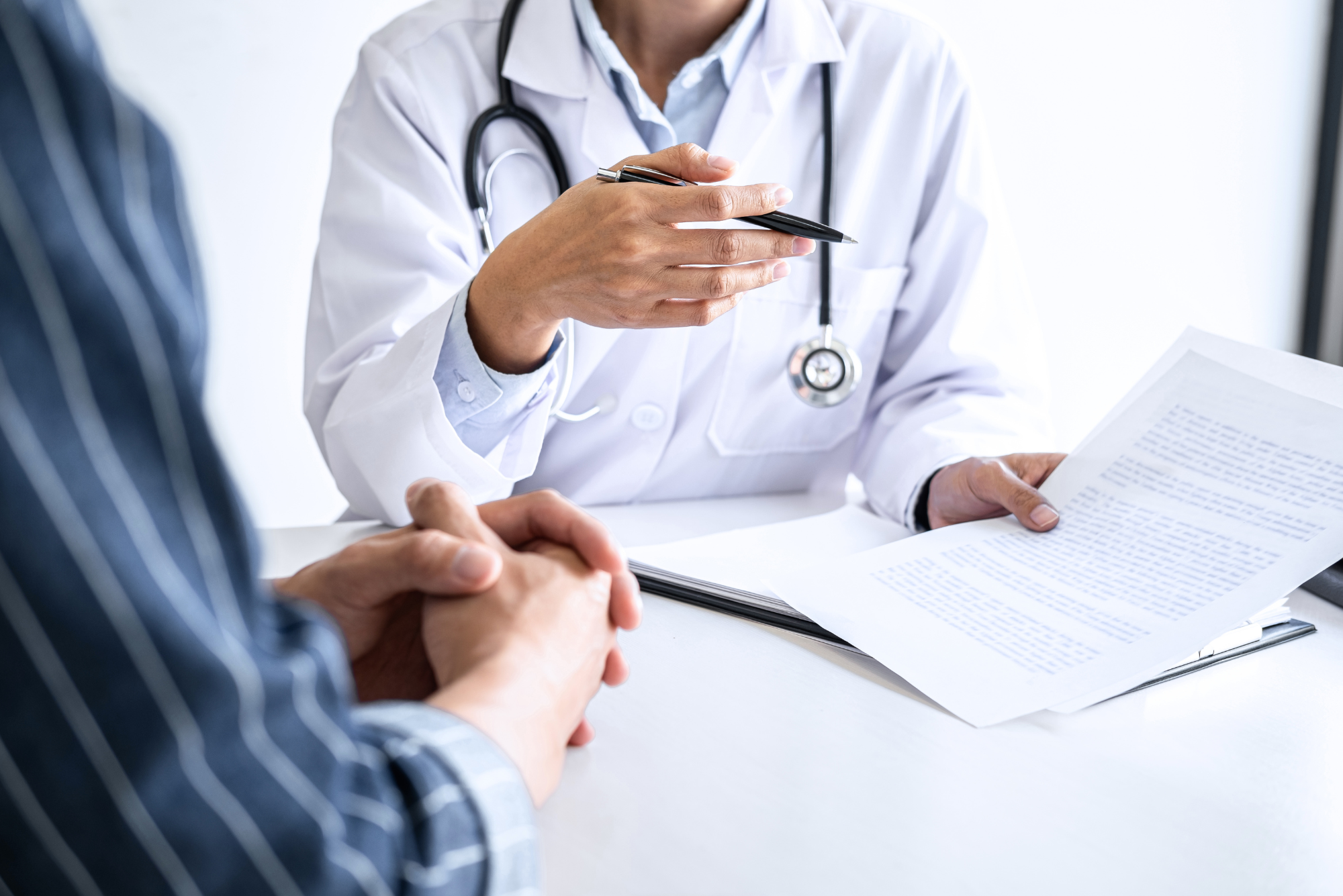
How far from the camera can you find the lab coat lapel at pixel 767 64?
1.06 m

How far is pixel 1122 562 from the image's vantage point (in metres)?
0.71

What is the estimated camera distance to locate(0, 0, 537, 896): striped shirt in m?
0.26

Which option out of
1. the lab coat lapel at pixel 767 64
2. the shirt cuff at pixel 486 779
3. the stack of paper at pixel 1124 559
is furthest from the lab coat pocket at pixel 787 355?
the shirt cuff at pixel 486 779

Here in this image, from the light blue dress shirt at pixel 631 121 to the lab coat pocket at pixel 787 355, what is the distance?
0.21 metres

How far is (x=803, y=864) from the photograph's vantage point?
1.42ft

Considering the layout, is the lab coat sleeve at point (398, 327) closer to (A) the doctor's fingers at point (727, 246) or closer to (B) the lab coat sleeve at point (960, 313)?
(A) the doctor's fingers at point (727, 246)

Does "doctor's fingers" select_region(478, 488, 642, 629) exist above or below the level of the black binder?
above

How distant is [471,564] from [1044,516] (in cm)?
52

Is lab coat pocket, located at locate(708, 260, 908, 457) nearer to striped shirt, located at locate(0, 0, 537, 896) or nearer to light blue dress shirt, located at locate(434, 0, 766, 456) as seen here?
light blue dress shirt, located at locate(434, 0, 766, 456)

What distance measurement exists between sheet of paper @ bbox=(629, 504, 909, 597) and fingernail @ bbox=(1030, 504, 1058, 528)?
15 centimetres

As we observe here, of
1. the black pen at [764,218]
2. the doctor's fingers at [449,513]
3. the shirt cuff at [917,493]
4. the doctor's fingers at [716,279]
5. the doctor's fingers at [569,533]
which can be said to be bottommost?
the shirt cuff at [917,493]

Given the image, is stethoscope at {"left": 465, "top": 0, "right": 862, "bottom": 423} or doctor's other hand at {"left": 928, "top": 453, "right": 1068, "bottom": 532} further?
stethoscope at {"left": 465, "top": 0, "right": 862, "bottom": 423}

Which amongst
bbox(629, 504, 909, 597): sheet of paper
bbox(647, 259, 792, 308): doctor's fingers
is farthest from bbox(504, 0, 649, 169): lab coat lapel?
bbox(629, 504, 909, 597): sheet of paper

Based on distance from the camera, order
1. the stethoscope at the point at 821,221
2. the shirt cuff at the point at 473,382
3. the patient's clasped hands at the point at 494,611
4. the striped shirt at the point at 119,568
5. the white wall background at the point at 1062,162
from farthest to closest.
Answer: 1. the white wall background at the point at 1062,162
2. the stethoscope at the point at 821,221
3. the shirt cuff at the point at 473,382
4. the patient's clasped hands at the point at 494,611
5. the striped shirt at the point at 119,568
